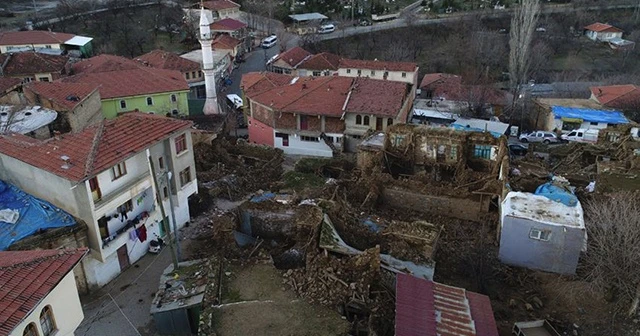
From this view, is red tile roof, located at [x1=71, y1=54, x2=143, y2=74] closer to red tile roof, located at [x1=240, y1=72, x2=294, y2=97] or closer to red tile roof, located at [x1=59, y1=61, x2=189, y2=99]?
red tile roof, located at [x1=59, y1=61, x2=189, y2=99]

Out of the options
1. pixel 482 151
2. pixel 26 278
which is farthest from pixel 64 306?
pixel 482 151

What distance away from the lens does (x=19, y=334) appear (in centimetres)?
1150

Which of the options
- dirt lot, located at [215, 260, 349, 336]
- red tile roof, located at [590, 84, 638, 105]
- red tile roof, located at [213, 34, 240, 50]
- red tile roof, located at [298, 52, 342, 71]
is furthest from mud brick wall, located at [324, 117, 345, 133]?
red tile roof, located at [213, 34, 240, 50]

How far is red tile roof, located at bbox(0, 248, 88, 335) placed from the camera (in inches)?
438

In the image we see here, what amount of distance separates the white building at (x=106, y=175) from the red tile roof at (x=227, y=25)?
50.7 m

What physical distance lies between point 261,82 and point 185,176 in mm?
18765

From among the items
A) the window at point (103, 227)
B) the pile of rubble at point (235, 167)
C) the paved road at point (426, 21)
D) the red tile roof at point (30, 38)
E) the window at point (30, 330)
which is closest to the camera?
the window at point (30, 330)

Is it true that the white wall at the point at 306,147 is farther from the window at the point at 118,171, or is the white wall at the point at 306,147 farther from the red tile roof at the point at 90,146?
the window at the point at 118,171

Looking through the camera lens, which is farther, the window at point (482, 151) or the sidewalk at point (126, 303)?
the window at point (482, 151)

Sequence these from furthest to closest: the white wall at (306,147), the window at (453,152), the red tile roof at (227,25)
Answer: the red tile roof at (227,25) → the white wall at (306,147) → the window at (453,152)

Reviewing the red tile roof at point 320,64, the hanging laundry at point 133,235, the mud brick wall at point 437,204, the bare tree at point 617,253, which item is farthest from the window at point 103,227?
the red tile roof at point 320,64

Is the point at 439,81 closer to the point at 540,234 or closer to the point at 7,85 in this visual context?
the point at 540,234

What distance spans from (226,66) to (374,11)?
3385 cm

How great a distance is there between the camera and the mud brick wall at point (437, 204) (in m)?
25.4
